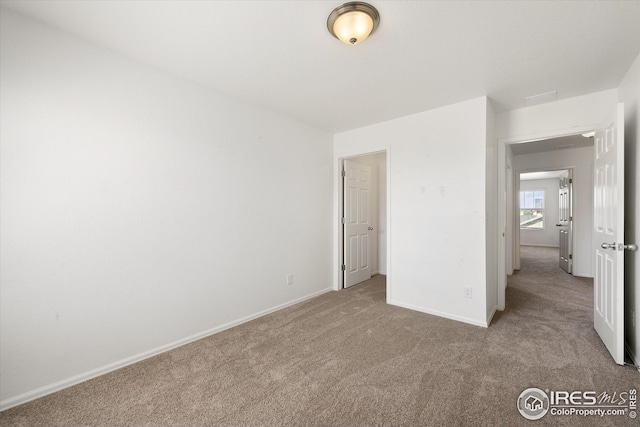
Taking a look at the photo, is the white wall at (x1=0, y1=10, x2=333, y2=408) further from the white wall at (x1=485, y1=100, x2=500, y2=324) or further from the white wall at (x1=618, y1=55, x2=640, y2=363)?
the white wall at (x1=618, y1=55, x2=640, y2=363)

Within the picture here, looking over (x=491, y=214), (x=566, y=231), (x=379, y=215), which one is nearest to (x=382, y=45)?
(x=491, y=214)

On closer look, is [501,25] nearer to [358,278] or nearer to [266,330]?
[266,330]

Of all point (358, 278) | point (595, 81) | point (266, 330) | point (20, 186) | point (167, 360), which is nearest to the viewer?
point (20, 186)

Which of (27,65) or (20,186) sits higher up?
(27,65)

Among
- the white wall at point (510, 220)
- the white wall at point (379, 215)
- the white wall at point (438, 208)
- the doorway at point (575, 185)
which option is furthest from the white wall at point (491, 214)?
the white wall at point (510, 220)

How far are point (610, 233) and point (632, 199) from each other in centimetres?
35

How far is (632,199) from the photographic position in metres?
2.23

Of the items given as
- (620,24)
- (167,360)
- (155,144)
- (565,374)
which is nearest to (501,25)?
(620,24)

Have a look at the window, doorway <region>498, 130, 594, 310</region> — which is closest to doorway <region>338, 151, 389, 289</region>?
doorway <region>498, 130, 594, 310</region>

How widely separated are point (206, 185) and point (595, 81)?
3.76 m

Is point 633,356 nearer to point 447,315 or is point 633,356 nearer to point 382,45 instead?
point 447,315

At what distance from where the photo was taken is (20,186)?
1.69 m

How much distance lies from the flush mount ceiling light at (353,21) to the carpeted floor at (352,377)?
7.69 feet

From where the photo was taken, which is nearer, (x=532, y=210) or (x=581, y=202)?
(x=581, y=202)
